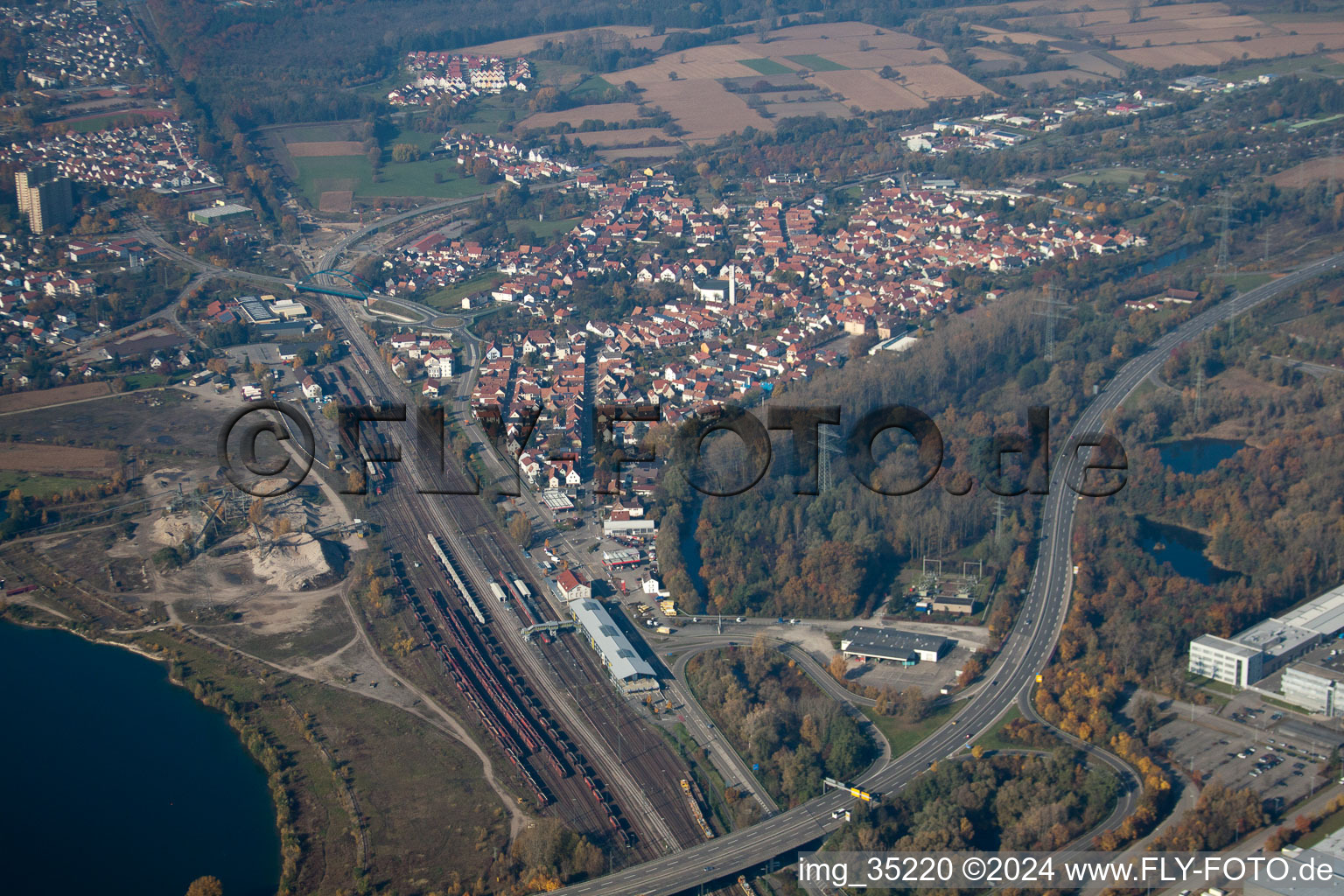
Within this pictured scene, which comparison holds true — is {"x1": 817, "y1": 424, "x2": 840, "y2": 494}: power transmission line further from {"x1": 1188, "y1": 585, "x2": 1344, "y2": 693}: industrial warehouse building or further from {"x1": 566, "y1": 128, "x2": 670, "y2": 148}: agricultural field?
{"x1": 566, "y1": 128, "x2": 670, "y2": 148}: agricultural field

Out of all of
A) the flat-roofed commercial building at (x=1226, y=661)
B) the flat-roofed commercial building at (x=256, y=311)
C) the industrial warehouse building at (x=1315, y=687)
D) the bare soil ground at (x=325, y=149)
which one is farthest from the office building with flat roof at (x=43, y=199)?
the industrial warehouse building at (x=1315, y=687)

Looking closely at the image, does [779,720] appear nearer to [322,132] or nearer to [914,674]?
[914,674]

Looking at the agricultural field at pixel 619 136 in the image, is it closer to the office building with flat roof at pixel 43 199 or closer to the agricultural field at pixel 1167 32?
the office building with flat roof at pixel 43 199

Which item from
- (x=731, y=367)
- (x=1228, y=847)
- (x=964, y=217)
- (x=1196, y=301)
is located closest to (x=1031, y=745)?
(x=1228, y=847)

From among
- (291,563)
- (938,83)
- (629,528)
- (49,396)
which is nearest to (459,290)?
(49,396)

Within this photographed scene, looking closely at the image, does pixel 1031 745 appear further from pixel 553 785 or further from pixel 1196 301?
pixel 1196 301

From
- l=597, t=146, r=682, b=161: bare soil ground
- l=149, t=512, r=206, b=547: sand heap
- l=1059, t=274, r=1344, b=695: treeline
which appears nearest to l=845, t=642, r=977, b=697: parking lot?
l=1059, t=274, r=1344, b=695: treeline
